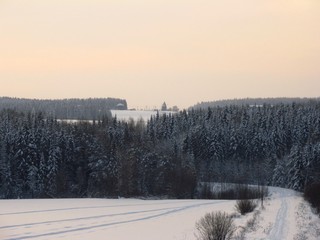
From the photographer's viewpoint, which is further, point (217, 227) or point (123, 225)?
point (123, 225)

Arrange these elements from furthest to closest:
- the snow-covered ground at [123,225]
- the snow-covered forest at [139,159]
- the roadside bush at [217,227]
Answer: the snow-covered forest at [139,159]
the snow-covered ground at [123,225]
the roadside bush at [217,227]

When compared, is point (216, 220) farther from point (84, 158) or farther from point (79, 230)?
point (84, 158)

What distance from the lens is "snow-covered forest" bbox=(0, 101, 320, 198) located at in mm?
69312

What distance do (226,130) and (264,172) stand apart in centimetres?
1598

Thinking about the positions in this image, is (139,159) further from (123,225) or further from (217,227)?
(217,227)

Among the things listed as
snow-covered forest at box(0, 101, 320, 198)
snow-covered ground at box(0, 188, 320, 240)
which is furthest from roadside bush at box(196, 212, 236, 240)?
snow-covered forest at box(0, 101, 320, 198)

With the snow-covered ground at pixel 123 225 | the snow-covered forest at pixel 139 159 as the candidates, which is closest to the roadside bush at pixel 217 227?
the snow-covered ground at pixel 123 225

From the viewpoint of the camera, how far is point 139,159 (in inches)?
3019

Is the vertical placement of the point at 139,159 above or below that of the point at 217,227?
below

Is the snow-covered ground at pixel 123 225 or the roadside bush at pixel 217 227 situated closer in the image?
the roadside bush at pixel 217 227

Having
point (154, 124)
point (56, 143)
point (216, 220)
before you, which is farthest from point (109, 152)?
point (216, 220)

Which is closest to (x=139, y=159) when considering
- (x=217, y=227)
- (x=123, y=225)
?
(x=123, y=225)

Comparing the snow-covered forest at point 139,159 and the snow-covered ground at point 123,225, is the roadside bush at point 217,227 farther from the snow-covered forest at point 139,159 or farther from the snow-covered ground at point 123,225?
the snow-covered forest at point 139,159

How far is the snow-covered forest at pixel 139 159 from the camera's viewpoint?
69312 mm
